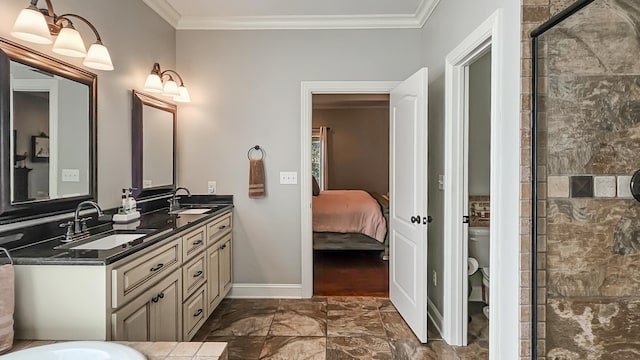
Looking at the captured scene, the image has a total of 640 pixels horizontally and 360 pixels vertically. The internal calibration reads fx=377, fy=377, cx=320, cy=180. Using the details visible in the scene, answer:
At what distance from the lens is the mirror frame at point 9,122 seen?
1.70 m

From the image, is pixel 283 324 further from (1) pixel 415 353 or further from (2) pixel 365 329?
(1) pixel 415 353

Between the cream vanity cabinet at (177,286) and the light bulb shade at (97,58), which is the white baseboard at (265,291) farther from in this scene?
the light bulb shade at (97,58)

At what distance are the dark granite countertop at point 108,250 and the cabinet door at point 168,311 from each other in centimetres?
28

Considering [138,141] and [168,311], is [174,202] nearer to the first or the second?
[138,141]

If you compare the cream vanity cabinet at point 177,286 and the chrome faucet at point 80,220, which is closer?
the cream vanity cabinet at point 177,286

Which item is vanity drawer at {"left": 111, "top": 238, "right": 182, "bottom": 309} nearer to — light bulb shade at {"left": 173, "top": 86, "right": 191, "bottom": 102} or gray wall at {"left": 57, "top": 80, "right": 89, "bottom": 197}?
gray wall at {"left": 57, "top": 80, "right": 89, "bottom": 197}

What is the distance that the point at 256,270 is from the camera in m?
3.56

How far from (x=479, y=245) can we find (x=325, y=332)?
54.5 inches

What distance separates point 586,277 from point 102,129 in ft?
9.20

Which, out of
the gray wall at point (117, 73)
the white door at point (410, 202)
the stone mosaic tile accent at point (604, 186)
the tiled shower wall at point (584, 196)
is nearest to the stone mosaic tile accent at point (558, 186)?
the tiled shower wall at point (584, 196)

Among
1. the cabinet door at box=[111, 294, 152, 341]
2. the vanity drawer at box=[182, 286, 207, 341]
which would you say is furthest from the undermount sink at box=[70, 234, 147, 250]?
the vanity drawer at box=[182, 286, 207, 341]

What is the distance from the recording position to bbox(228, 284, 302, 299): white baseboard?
355cm

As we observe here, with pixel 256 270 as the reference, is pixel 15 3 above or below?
above

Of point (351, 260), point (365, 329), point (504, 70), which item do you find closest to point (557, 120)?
point (504, 70)
